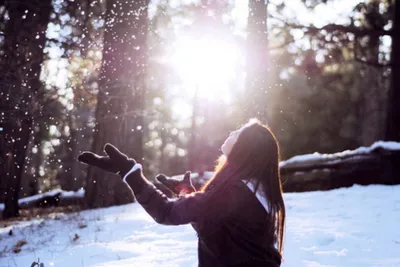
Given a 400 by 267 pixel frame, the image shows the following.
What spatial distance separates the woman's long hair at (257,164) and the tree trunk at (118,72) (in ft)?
25.3

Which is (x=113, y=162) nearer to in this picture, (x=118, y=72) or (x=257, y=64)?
(x=257, y=64)

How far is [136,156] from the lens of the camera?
1136 centimetres

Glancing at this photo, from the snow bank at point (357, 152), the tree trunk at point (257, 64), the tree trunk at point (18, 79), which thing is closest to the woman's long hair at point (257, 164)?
the tree trunk at point (18, 79)

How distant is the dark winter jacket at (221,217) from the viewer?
104 inches

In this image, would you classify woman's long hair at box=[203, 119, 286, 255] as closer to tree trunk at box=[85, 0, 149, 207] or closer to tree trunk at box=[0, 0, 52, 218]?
tree trunk at box=[0, 0, 52, 218]

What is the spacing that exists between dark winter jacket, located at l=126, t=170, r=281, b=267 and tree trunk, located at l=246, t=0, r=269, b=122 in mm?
6264

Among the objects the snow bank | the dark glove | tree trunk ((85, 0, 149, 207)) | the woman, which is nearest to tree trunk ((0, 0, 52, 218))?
tree trunk ((85, 0, 149, 207))

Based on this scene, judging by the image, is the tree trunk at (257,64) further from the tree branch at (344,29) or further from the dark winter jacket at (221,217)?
the dark winter jacket at (221,217)

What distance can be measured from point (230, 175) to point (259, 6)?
7.04 metres

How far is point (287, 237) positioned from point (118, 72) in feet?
21.0

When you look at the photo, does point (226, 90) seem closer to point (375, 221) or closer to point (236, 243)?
point (375, 221)

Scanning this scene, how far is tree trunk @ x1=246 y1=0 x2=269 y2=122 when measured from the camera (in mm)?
8984

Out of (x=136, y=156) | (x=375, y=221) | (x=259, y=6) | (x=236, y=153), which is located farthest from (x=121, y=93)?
(x=236, y=153)


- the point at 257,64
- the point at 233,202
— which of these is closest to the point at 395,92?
the point at 257,64
